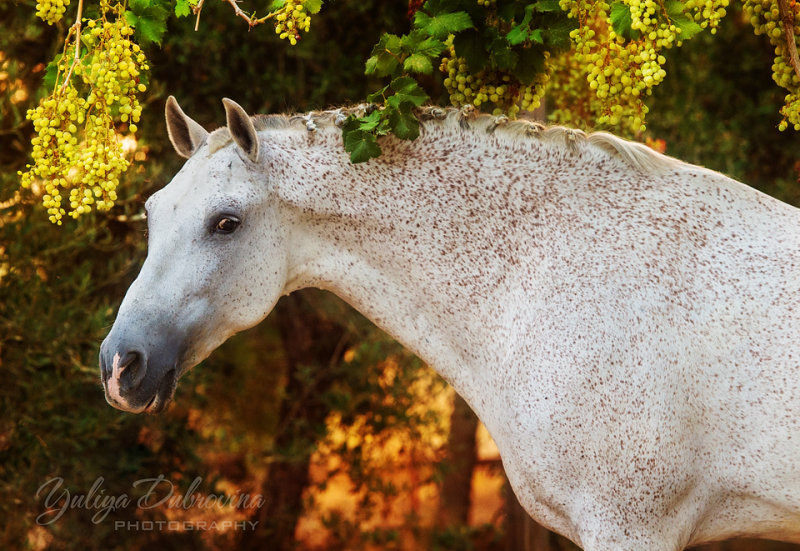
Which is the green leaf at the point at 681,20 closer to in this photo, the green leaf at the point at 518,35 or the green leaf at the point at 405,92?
the green leaf at the point at 518,35

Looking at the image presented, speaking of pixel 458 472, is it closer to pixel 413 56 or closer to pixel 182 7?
pixel 413 56

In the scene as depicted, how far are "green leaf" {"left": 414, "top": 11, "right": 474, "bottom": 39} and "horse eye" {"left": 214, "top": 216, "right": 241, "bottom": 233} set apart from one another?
31.5 inches

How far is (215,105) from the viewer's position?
5.36 meters

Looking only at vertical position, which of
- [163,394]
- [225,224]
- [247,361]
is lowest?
[247,361]

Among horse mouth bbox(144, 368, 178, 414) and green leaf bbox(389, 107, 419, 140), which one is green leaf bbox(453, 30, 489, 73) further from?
horse mouth bbox(144, 368, 178, 414)

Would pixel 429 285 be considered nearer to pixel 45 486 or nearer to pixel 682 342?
pixel 682 342

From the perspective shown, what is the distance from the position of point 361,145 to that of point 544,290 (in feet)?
2.24

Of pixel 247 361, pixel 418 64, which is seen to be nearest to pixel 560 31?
pixel 418 64

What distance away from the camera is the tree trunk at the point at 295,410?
18.9 feet

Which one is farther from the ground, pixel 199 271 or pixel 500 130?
pixel 500 130

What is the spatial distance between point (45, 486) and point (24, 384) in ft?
2.21

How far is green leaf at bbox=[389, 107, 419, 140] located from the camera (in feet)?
7.57

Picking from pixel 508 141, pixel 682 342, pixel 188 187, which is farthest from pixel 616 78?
pixel 188 187

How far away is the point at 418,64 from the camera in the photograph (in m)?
2.29
